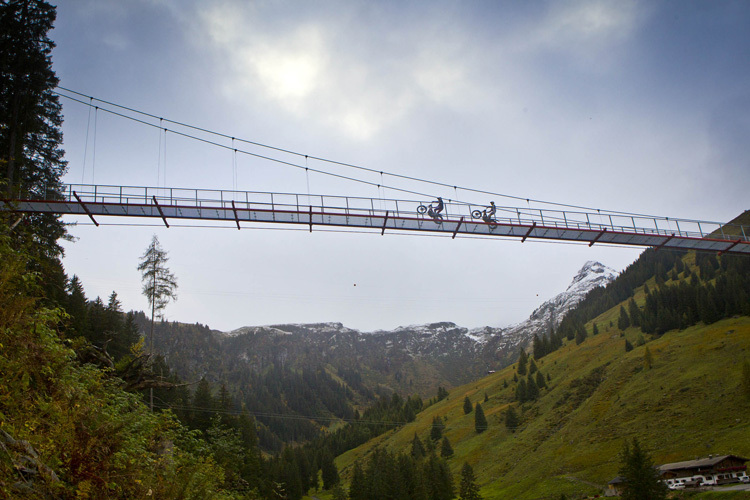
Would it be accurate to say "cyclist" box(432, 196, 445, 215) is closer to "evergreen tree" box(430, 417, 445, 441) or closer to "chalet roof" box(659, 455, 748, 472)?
"chalet roof" box(659, 455, 748, 472)

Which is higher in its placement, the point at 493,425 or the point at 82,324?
the point at 82,324

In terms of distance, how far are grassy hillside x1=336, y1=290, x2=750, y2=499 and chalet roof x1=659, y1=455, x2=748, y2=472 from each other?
5173 mm

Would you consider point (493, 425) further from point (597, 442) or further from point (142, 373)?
point (142, 373)

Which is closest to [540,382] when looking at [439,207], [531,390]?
[531,390]

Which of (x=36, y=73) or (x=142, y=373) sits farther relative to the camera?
(x=36, y=73)

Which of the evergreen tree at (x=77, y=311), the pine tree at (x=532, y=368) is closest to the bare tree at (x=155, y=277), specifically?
the evergreen tree at (x=77, y=311)

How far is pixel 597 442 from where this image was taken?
90062 millimetres

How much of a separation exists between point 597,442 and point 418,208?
81.3 meters

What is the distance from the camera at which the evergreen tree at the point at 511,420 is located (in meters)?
126

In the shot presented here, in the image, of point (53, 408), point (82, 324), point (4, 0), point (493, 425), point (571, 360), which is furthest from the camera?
point (571, 360)

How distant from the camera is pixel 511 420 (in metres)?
128

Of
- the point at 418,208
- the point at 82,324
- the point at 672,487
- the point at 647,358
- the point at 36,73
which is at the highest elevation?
the point at 36,73

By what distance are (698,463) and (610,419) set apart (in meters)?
32.5

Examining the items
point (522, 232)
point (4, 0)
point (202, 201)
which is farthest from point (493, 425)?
point (4, 0)
